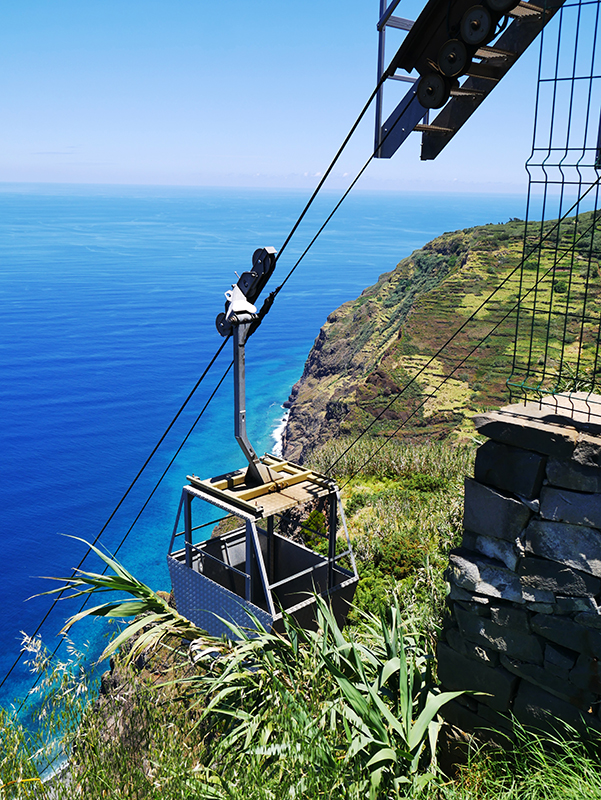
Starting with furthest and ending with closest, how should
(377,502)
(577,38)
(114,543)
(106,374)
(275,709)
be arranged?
(106,374)
(114,543)
(377,502)
(275,709)
(577,38)

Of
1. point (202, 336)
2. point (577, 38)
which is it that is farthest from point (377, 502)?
point (202, 336)

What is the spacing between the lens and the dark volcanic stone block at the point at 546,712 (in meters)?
4.20

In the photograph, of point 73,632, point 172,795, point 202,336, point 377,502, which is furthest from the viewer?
point 202,336

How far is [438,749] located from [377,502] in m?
8.26

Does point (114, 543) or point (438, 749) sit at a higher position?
point (438, 749)

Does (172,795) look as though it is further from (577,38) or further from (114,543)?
(114,543)

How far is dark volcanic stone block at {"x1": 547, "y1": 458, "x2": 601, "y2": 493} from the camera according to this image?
3.93m

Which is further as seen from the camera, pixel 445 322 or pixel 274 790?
pixel 445 322

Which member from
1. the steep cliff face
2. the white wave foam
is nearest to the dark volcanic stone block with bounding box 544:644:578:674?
the steep cliff face

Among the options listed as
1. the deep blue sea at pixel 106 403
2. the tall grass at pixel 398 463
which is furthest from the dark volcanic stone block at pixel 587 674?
the deep blue sea at pixel 106 403

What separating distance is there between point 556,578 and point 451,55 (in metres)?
3.71

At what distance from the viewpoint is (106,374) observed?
9256 centimetres

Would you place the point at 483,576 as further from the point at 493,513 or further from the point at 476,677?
the point at 476,677

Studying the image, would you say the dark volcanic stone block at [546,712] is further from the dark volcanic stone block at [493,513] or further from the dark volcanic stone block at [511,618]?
the dark volcanic stone block at [493,513]
